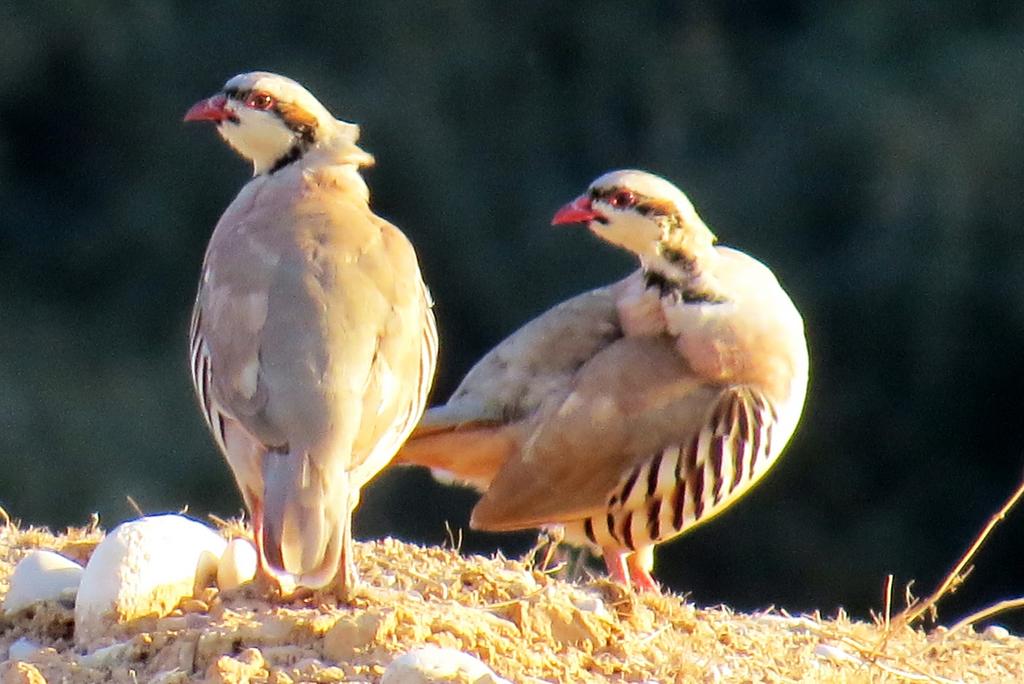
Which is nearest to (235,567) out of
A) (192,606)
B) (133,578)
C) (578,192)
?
(192,606)

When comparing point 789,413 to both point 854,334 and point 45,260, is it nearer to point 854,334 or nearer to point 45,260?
point 854,334

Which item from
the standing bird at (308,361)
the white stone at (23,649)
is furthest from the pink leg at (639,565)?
the white stone at (23,649)

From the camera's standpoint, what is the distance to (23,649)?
4.41 meters

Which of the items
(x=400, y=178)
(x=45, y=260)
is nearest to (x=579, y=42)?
(x=400, y=178)

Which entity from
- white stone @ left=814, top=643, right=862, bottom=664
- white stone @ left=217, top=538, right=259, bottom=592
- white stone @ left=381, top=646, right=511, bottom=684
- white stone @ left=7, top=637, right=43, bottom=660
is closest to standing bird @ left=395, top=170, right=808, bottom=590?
white stone @ left=814, top=643, right=862, bottom=664

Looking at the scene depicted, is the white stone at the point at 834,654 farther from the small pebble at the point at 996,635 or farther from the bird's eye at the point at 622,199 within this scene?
the bird's eye at the point at 622,199

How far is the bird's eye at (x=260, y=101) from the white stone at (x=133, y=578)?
1.42 m

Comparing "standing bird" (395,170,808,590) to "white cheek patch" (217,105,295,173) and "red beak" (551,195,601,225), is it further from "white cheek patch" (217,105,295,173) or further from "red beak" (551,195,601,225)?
"white cheek patch" (217,105,295,173)

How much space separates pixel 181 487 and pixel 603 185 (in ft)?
22.0

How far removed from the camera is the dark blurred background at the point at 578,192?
40.5ft

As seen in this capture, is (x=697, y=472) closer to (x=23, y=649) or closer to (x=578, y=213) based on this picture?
(x=578, y=213)

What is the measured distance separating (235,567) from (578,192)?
29.2 feet

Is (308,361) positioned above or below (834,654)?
above

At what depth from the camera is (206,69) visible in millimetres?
13547
